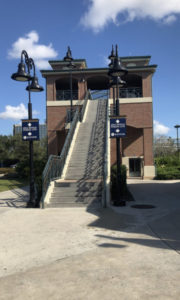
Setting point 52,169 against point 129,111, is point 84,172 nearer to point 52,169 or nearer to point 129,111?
point 52,169

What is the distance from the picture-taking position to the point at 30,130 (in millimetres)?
11023

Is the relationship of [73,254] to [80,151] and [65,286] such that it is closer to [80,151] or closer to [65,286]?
[65,286]

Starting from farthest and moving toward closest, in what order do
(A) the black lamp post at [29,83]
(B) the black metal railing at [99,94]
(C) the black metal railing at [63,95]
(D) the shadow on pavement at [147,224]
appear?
(B) the black metal railing at [99,94] → (C) the black metal railing at [63,95] → (A) the black lamp post at [29,83] → (D) the shadow on pavement at [147,224]

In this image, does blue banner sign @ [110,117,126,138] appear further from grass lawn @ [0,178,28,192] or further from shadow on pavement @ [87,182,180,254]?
grass lawn @ [0,178,28,192]

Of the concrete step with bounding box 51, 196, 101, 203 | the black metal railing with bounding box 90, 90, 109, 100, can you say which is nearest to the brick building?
the black metal railing with bounding box 90, 90, 109, 100

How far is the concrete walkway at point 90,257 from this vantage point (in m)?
3.57

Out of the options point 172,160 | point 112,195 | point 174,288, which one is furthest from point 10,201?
point 172,160

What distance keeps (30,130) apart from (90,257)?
728 centimetres

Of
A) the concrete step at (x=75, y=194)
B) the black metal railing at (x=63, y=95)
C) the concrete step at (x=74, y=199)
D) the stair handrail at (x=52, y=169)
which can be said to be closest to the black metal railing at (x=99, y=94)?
the black metal railing at (x=63, y=95)

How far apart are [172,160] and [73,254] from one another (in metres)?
28.1

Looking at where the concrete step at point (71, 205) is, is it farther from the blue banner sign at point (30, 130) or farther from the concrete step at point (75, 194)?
the blue banner sign at point (30, 130)

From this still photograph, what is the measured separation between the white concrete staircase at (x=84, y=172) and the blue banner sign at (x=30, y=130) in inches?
89.4

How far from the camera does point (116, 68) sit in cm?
1028

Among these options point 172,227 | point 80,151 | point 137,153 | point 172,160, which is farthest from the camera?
point 172,160
